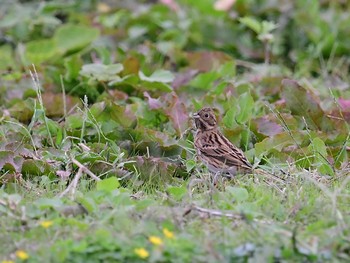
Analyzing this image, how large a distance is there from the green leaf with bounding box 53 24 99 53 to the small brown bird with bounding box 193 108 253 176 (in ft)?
9.08

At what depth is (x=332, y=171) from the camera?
6.05 metres

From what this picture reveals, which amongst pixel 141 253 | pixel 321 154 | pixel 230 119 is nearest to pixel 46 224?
pixel 141 253

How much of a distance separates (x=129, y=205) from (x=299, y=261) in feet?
3.51

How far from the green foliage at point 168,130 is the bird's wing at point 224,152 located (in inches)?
6.1

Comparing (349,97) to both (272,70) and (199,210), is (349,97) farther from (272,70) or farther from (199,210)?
(199,210)

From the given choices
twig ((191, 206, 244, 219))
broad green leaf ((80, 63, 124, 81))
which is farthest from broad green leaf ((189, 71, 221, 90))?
twig ((191, 206, 244, 219))

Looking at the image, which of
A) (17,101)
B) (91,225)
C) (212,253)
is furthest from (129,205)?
(17,101)

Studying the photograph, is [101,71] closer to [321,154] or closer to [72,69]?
[72,69]

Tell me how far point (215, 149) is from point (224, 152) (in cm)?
7

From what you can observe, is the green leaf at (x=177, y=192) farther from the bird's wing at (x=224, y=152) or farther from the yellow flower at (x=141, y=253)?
the yellow flower at (x=141, y=253)

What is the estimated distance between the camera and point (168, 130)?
7152mm

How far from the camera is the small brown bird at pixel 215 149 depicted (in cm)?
613

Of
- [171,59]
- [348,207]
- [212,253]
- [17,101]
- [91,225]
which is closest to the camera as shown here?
[212,253]

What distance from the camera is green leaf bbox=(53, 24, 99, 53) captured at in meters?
9.10
